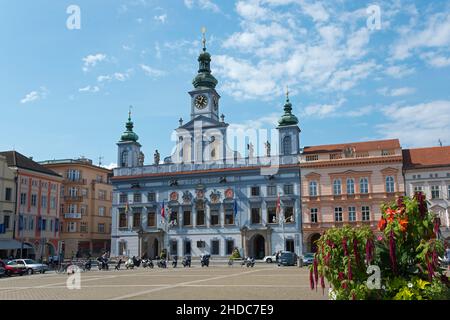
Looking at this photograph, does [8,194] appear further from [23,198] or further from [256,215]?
[256,215]

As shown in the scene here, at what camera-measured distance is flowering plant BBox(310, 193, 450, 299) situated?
7984 millimetres

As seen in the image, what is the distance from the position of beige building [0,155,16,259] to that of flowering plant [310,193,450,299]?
156 feet

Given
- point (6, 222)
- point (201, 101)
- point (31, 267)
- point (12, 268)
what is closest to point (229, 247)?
point (201, 101)

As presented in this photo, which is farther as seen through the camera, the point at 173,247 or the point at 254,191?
the point at 173,247

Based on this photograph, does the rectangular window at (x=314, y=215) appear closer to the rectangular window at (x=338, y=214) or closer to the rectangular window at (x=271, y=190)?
the rectangular window at (x=338, y=214)

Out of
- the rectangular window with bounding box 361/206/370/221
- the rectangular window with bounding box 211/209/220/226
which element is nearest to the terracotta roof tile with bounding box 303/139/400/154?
the rectangular window with bounding box 361/206/370/221

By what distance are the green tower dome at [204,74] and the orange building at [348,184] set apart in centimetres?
1714

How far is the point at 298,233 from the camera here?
5341cm

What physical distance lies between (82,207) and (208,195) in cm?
2086

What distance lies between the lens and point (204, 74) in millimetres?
63594

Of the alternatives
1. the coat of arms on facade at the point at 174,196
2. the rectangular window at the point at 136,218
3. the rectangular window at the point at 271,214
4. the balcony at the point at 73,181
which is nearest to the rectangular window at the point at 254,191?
the rectangular window at the point at 271,214
